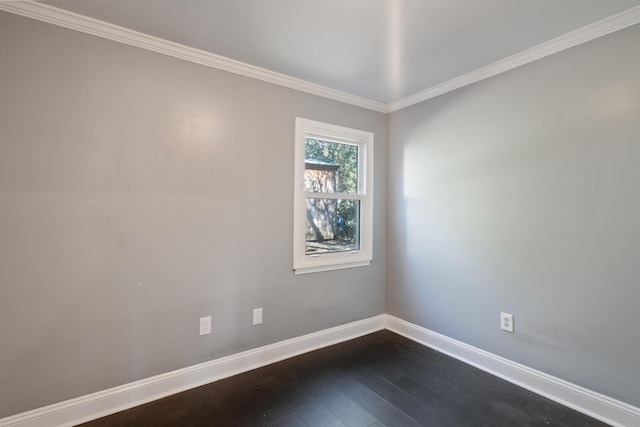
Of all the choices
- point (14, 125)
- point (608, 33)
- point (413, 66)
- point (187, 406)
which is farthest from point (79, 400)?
point (608, 33)

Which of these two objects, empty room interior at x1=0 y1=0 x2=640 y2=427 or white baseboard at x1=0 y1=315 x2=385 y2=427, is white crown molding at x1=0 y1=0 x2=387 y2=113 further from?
white baseboard at x1=0 y1=315 x2=385 y2=427

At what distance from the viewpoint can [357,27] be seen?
6.01 ft

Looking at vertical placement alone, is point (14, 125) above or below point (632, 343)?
above

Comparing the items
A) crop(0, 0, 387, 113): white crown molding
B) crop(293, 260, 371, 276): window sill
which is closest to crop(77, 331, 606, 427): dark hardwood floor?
crop(293, 260, 371, 276): window sill

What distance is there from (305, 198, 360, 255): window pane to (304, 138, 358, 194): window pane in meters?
0.13

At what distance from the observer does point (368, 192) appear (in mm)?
3074

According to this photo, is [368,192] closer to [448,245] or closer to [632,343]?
[448,245]

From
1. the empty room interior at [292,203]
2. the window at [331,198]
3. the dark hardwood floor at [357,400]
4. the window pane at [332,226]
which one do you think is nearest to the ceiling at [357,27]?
the empty room interior at [292,203]

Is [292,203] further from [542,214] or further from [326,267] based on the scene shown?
[542,214]

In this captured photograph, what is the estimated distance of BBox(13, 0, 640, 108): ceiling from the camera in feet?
5.36

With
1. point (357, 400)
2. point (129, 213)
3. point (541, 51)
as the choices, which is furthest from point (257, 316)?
point (541, 51)

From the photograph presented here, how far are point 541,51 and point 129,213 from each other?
294 cm

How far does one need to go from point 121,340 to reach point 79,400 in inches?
14.4

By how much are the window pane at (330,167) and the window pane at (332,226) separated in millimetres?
130
